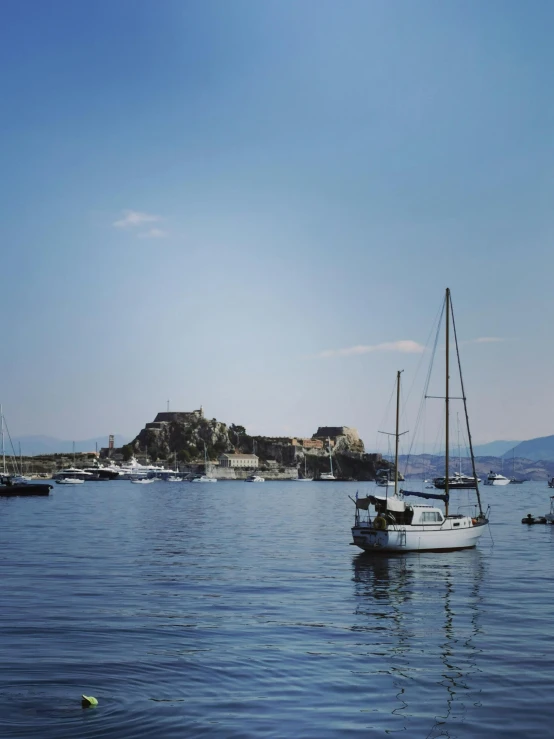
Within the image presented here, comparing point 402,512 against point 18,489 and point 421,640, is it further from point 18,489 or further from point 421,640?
point 18,489

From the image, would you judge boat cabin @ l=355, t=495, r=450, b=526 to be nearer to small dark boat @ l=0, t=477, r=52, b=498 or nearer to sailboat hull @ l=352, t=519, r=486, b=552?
sailboat hull @ l=352, t=519, r=486, b=552

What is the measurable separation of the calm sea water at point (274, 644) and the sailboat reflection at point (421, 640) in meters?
0.08

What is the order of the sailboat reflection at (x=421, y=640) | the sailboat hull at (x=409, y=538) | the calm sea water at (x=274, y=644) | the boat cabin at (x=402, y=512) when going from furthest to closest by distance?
1. the boat cabin at (x=402, y=512)
2. the sailboat hull at (x=409, y=538)
3. the sailboat reflection at (x=421, y=640)
4. the calm sea water at (x=274, y=644)

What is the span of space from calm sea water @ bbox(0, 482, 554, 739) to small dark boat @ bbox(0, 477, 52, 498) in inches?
3381

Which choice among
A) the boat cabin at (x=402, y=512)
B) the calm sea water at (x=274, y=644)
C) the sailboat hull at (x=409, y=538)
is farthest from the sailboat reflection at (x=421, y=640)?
the boat cabin at (x=402, y=512)

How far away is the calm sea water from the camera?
1744 cm

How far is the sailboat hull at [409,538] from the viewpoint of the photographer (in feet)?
164

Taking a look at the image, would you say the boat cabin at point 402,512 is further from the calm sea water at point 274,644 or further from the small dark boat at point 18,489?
the small dark boat at point 18,489

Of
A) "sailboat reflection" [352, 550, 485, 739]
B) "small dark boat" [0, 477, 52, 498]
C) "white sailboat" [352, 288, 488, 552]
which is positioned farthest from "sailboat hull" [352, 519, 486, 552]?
"small dark boat" [0, 477, 52, 498]

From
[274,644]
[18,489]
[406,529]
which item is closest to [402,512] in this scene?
[406,529]

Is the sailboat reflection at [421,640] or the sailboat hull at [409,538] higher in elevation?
the sailboat hull at [409,538]

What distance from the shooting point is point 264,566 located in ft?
152

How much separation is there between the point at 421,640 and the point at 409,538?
24.4 meters

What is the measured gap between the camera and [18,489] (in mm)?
135500
